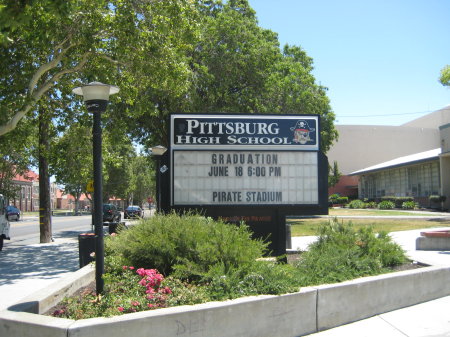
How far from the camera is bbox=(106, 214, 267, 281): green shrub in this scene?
6.55m

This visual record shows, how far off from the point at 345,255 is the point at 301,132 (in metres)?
2.68

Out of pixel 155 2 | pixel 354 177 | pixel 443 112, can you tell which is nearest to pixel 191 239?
pixel 155 2

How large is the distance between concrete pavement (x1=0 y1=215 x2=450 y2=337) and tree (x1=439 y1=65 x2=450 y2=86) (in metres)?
10.2

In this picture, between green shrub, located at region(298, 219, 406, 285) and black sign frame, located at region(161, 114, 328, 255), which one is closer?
green shrub, located at region(298, 219, 406, 285)

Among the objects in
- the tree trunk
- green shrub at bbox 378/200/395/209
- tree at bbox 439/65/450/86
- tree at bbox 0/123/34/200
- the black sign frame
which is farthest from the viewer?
green shrub at bbox 378/200/395/209

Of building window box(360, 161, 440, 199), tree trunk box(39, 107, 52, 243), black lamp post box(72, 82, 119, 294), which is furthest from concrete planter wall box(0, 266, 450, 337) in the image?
building window box(360, 161, 440, 199)

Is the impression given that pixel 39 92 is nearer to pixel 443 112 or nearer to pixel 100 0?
pixel 100 0

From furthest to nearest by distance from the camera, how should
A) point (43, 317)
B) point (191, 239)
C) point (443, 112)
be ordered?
point (443, 112)
point (191, 239)
point (43, 317)

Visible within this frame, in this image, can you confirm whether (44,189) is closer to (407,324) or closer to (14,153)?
(407,324)

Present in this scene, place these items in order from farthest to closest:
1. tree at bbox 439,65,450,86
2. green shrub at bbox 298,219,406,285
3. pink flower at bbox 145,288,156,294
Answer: tree at bbox 439,65,450,86 < green shrub at bbox 298,219,406,285 < pink flower at bbox 145,288,156,294

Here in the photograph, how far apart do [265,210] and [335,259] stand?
208 centimetres

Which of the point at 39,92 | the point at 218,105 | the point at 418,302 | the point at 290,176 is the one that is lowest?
the point at 418,302

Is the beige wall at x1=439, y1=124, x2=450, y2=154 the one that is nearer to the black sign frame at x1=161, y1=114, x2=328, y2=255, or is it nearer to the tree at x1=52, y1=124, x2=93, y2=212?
the tree at x1=52, y1=124, x2=93, y2=212

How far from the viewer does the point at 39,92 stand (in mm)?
13305
